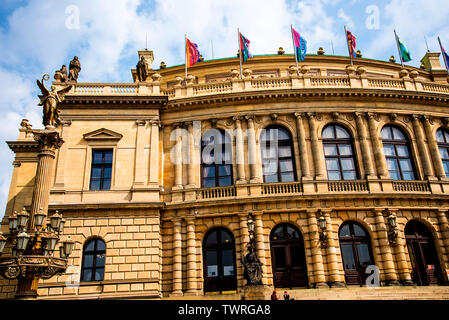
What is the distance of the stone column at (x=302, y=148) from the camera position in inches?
947

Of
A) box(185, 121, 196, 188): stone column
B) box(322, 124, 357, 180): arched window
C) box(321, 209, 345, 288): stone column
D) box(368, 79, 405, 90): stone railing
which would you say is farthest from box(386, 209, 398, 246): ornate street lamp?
box(185, 121, 196, 188): stone column

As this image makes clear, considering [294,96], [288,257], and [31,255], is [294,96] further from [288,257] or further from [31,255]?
[31,255]

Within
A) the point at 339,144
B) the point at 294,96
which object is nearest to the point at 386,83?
the point at 339,144

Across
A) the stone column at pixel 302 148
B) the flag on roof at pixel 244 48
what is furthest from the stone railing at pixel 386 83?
the flag on roof at pixel 244 48

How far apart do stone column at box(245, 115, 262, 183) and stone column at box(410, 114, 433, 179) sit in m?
11.4

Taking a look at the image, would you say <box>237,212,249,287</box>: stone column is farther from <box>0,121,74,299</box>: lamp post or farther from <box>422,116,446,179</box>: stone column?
<box>422,116,446,179</box>: stone column

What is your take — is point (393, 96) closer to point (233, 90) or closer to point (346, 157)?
point (346, 157)

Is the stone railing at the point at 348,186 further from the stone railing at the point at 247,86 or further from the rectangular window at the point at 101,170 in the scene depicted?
the rectangular window at the point at 101,170

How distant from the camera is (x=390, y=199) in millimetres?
23469

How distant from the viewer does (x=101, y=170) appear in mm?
24531

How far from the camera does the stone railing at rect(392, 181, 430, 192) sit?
949 inches

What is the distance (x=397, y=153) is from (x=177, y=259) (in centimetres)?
1655

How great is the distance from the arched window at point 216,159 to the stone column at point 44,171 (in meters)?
10.5
